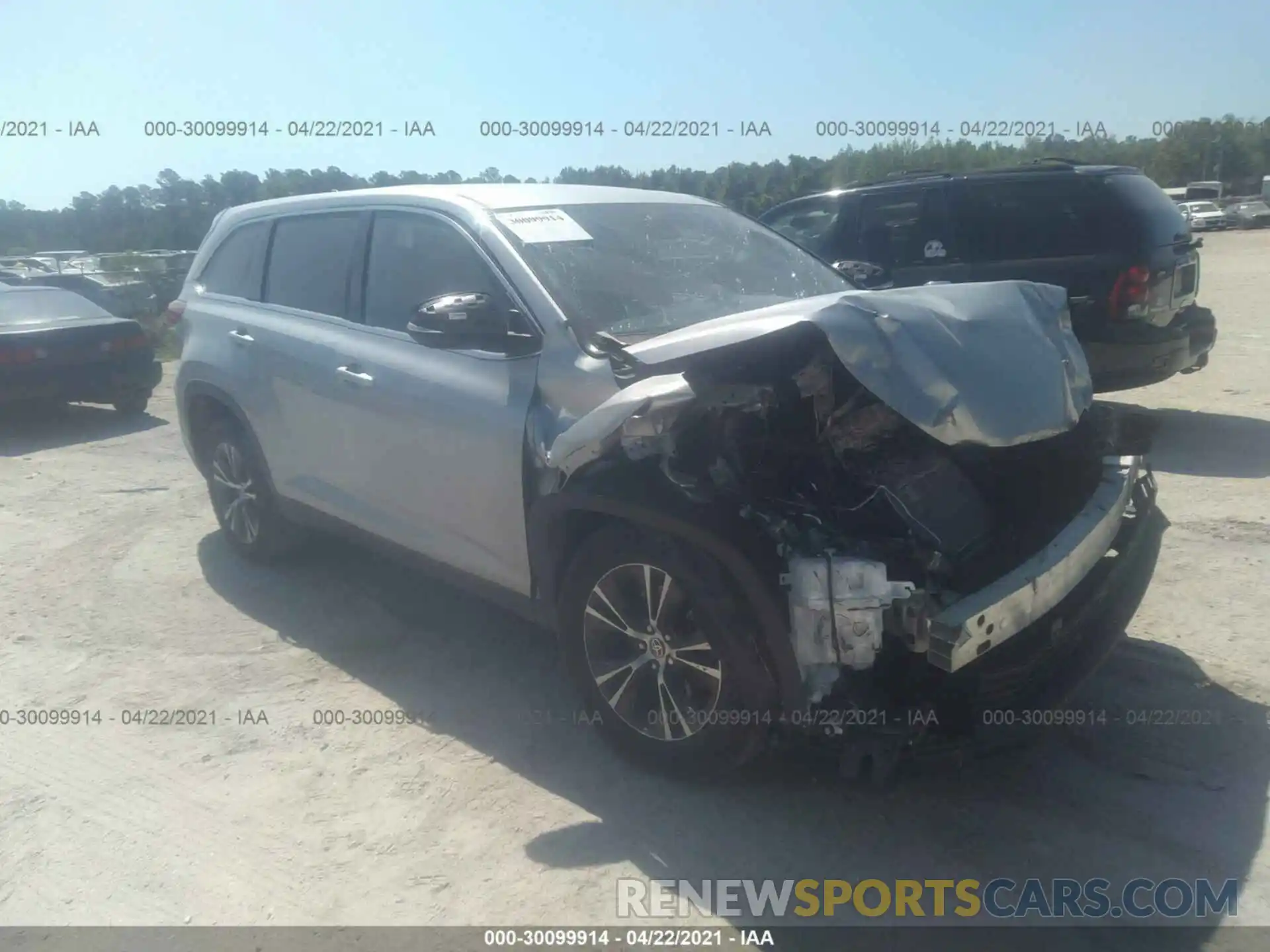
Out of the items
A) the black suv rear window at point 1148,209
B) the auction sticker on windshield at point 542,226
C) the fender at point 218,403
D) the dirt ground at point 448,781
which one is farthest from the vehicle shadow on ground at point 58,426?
the black suv rear window at point 1148,209

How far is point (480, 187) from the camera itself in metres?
4.61

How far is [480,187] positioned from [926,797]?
310 centimetres

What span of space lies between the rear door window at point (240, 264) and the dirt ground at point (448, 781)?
5.25 feet

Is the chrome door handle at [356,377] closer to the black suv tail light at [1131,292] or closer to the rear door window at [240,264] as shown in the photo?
the rear door window at [240,264]

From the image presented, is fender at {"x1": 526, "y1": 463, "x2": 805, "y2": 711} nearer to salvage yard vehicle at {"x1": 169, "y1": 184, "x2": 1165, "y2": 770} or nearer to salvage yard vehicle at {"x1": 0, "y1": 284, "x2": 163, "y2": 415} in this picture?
salvage yard vehicle at {"x1": 169, "y1": 184, "x2": 1165, "y2": 770}

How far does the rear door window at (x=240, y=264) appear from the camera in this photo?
218 inches

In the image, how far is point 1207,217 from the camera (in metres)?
45.3

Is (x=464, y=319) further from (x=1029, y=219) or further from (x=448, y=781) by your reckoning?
(x=1029, y=219)

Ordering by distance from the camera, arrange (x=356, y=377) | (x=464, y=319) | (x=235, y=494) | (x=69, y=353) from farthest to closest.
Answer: (x=69, y=353) < (x=235, y=494) < (x=356, y=377) < (x=464, y=319)

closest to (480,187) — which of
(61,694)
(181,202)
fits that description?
(61,694)

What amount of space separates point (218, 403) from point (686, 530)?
360 cm

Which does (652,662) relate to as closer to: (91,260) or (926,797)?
(926,797)

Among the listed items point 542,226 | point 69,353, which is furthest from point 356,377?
point 69,353

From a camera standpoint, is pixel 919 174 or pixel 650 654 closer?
pixel 650 654
